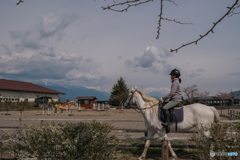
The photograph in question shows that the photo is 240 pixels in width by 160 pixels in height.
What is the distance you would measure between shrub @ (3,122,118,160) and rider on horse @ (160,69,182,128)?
2144 mm

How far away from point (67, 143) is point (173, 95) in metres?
3.58

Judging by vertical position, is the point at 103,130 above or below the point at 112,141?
above

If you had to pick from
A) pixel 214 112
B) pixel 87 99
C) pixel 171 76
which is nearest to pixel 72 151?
pixel 171 76

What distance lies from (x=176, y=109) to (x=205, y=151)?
1.82m

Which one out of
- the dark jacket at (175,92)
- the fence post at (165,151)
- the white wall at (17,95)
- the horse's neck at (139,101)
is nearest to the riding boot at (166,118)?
the dark jacket at (175,92)

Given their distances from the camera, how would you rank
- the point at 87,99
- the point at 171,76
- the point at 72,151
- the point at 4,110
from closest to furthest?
the point at 72,151
the point at 171,76
the point at 4,110
the point at 87,99

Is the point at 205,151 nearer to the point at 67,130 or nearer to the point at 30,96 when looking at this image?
the point at 67,130

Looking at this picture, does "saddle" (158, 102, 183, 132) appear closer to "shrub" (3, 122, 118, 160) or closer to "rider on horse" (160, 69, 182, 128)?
"rider on horse" (160, 69, 182, 128)

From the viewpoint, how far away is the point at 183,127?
5.86m

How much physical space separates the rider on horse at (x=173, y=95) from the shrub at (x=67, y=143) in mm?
2144

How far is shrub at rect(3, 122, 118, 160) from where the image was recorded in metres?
4.05

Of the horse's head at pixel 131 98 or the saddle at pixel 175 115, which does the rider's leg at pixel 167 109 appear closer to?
the saddle at pixel 175 115

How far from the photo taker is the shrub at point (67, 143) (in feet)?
13.3

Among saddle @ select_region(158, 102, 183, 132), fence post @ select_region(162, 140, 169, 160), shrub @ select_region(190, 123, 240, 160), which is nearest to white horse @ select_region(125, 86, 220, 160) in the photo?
saddle @ select_region(158, 102, 183, 132)
